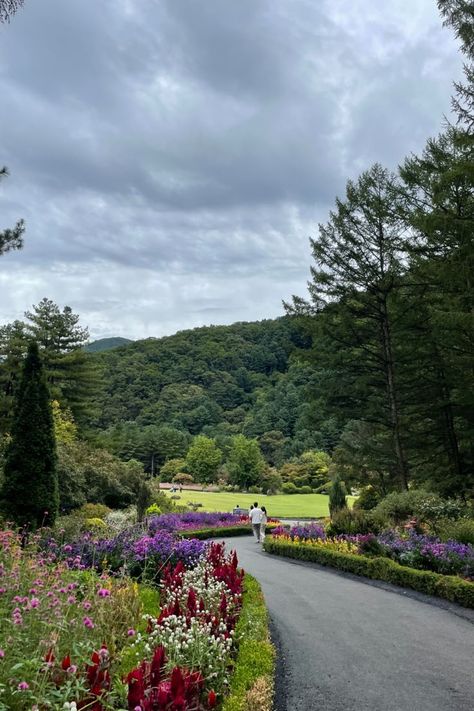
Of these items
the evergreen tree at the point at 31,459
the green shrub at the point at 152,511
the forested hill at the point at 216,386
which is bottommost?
the green shrub at the point at 152,511

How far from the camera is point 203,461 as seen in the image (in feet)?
215

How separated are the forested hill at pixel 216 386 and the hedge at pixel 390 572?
60.7 m

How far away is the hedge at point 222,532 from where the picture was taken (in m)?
21.8

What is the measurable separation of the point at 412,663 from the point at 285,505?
37.5 metres

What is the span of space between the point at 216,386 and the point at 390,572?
9090 centimetres

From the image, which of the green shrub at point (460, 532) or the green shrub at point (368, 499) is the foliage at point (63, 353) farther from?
the green shrub at point (460, 532)

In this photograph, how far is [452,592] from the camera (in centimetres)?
855

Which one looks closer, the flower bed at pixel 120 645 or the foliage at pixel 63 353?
the flower bed at pixel 120 645

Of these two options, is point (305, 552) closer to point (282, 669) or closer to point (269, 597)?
point (269, 597)

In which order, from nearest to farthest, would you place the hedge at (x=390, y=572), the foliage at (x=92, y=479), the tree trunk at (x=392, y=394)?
the hedge at (x=390, y=572) → the foliage at (x=92, y=479) → the tree trunk at (x=392, y=394)

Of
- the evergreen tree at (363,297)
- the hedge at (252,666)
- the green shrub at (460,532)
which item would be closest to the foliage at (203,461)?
the evergreen tree at (363,297)

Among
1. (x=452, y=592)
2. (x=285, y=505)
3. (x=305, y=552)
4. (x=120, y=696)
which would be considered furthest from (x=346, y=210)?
(x=285, y=505)

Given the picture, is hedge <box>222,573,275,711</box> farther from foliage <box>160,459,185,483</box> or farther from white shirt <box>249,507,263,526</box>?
foliage <box>160,459,185,483</box>

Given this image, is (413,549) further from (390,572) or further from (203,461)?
(203,461)
